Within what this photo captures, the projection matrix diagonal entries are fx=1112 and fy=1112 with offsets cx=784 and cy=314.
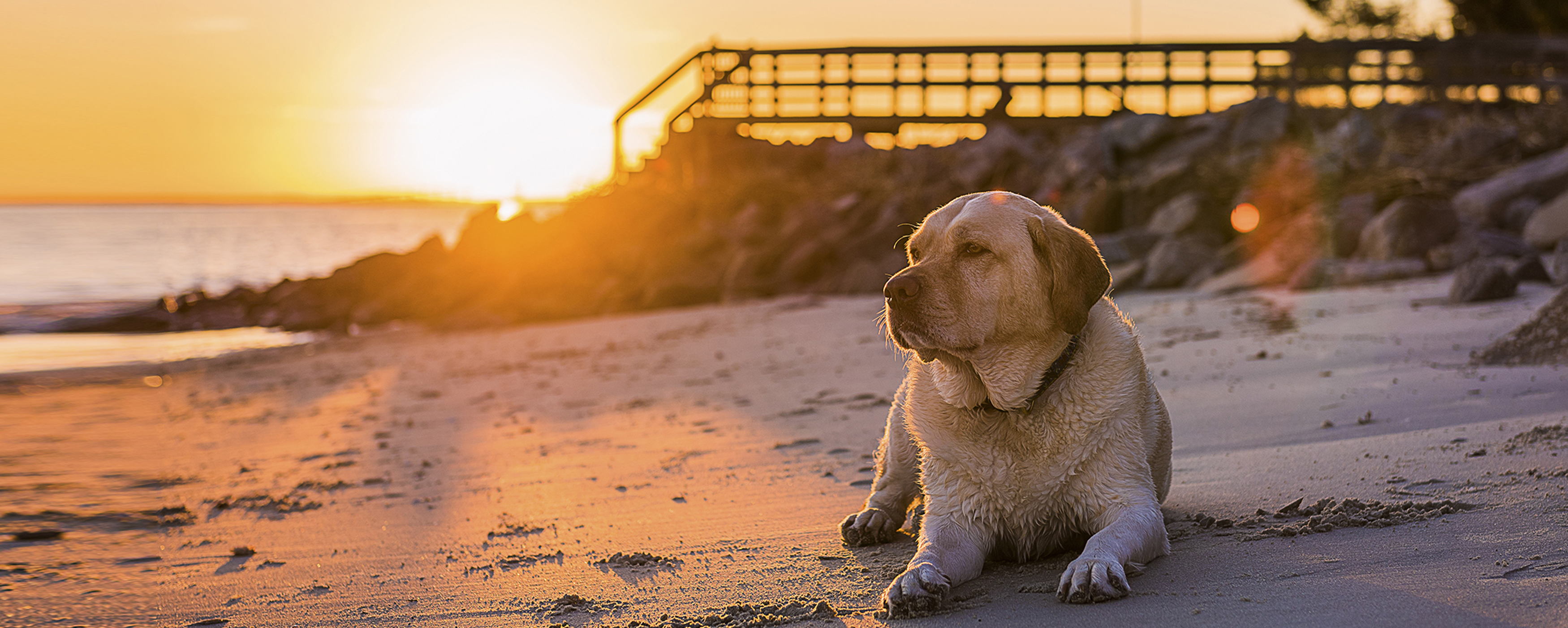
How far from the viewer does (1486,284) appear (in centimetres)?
809

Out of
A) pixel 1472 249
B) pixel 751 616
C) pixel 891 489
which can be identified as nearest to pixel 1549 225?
pixel 1472 249

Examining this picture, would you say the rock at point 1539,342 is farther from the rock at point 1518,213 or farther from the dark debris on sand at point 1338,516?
the rock at point 1518,213

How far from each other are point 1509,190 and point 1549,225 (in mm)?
1697

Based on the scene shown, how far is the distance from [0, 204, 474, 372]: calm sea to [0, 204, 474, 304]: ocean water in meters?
0.10

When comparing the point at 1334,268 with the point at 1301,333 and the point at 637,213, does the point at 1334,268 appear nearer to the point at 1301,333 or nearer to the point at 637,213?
the point at 1301,333

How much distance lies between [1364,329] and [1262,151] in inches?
392

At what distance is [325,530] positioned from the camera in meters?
4.89

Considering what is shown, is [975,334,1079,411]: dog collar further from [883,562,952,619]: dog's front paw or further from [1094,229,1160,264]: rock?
[1094,229,1160,264]: rock

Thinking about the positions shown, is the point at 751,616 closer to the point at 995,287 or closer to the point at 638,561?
the point at 638,561

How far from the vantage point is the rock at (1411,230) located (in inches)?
451

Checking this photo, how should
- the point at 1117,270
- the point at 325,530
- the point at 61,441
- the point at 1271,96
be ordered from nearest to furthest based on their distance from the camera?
the point at 325,530 → the point at 61,441 → the point at 1117,270 → the point at 1271,96

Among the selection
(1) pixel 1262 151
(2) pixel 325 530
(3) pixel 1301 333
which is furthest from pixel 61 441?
(1) pixel 1262 151

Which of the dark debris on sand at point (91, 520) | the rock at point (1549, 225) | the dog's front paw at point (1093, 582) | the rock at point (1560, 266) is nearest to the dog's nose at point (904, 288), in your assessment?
the dog's front paw at point (1093, 582)

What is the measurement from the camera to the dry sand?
321 centimetres
